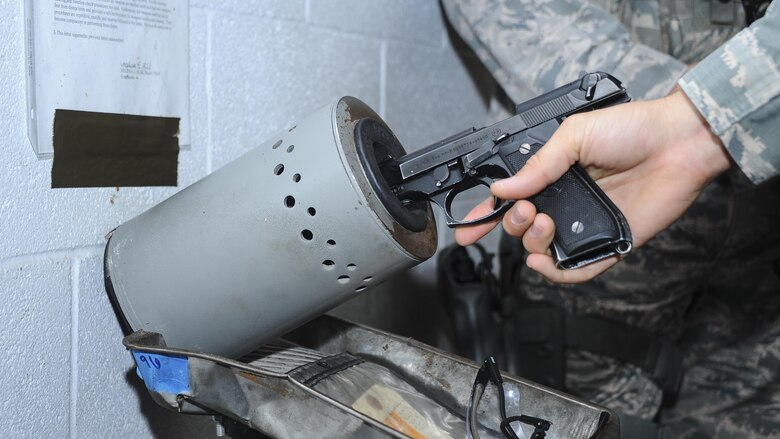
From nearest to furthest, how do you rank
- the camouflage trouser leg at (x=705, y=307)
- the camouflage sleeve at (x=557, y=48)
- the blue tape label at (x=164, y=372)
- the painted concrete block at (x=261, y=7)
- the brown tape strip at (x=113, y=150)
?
the blue tape label at (x=164, y=372)
the brown tape strip at (x=113, y=150)
the painted concrete block at (x=261, y=7)
the camouflage sleeve at (x=557, y=48)
the camouflage trouser leg at (x=705, y=307)

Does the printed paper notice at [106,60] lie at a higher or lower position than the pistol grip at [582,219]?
higher

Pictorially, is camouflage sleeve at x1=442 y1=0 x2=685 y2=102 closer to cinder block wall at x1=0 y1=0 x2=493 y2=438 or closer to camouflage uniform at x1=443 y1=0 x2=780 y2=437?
camouflage uniform at x1=443 y1=0 x2=780 y2=437

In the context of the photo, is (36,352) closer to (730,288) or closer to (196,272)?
(196,272)

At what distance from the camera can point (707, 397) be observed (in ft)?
5.33

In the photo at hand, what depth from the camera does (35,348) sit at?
86 cm

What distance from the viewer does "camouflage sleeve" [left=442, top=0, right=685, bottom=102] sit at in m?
1.18

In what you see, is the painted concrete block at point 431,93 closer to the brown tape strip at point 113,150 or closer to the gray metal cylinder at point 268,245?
the brown tape strip at point 113,150

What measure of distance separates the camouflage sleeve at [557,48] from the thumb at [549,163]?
17.2 inches

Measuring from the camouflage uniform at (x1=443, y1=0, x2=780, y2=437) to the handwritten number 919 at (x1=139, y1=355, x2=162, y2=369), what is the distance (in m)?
0.79

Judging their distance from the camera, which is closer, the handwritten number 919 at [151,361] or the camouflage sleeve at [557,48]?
the handwritten number 919 at [151,361]

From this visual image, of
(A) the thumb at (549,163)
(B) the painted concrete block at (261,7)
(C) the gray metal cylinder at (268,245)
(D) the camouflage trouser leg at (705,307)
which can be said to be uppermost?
(B) the painted concrete block at (261,7)

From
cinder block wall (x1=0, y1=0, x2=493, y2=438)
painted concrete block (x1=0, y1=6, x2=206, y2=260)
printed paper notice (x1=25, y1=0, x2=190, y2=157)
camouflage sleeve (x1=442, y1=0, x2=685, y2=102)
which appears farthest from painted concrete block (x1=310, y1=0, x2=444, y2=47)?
painted concrete block (x1=0, y1=6, x2=206, y2=260)

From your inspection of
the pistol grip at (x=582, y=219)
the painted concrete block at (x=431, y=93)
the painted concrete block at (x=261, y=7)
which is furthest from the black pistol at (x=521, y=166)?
the painted concrete block at (x=431, y=93)

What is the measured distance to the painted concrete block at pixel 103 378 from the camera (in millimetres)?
911
